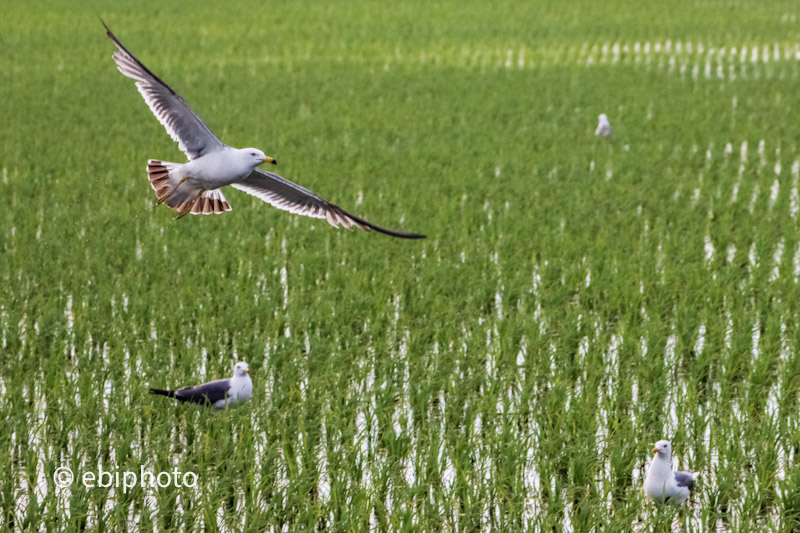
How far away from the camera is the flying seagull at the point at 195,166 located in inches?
106

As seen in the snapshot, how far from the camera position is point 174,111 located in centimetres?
305

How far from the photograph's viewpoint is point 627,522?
3240 millimetres

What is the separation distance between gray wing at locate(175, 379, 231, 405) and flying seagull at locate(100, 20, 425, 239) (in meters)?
0.96

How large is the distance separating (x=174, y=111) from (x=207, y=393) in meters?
1.35

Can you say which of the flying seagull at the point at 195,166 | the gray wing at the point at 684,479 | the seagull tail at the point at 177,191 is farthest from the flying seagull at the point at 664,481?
the seagull tail at the point at 177,191

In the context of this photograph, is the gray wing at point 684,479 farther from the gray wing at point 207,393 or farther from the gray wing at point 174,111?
the gray wing at point 174,111

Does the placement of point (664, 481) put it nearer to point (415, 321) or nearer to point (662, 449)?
point (662, 449)

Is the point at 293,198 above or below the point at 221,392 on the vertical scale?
above

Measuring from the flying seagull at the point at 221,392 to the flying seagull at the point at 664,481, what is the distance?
1.66 meters

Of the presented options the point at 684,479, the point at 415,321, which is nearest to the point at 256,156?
the point at 684,479

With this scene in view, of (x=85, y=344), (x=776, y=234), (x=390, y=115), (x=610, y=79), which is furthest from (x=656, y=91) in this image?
(x=85, y=344)

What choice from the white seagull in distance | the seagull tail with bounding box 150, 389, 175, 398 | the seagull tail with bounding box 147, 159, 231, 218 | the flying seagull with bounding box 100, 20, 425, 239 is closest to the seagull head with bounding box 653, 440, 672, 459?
the flying seagull with bounding box 100, 20, 425, 239

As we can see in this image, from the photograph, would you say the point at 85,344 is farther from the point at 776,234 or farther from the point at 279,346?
the point at 776,234

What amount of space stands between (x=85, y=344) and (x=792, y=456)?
3310mm
